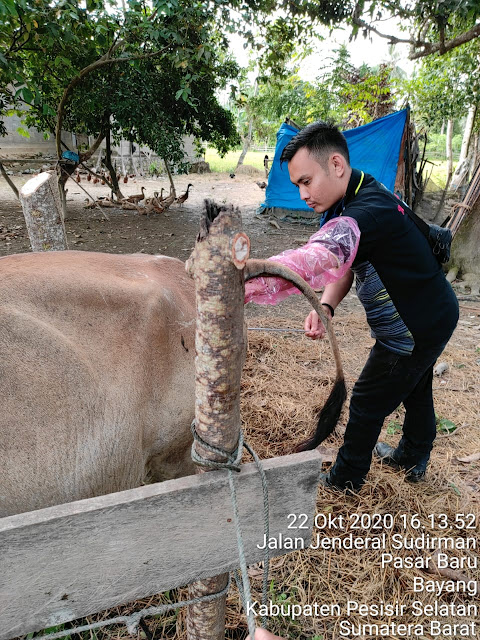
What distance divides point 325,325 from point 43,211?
272cm

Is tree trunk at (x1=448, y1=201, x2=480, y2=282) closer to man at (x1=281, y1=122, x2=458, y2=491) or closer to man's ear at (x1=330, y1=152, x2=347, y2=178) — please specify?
man at (x1=281, y1=122, x2=458, y2=491)

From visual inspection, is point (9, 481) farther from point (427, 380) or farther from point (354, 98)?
point (354, 98)

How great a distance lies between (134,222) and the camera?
10.1m

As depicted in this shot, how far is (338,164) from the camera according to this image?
193 cm

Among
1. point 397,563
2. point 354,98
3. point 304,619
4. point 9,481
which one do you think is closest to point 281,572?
point 304,619

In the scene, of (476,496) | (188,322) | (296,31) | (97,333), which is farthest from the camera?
(296,31)

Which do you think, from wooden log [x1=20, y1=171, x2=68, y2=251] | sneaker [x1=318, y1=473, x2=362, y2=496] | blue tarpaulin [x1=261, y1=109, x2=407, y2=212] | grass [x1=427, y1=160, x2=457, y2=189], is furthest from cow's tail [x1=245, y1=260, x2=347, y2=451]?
grass [x1=427, y1=160, x2=457, y2=189]

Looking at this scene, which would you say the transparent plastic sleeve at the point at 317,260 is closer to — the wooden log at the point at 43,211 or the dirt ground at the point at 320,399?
the dirt ground at the point at 320,399

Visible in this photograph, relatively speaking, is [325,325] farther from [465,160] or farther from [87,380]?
[465,160]

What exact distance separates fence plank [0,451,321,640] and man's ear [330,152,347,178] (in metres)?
1.31

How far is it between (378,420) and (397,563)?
0.75 meters

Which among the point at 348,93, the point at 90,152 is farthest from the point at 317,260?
the point at 348,93

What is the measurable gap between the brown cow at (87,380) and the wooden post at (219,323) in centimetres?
63

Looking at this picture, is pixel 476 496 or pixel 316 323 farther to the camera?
pixel 476 496
